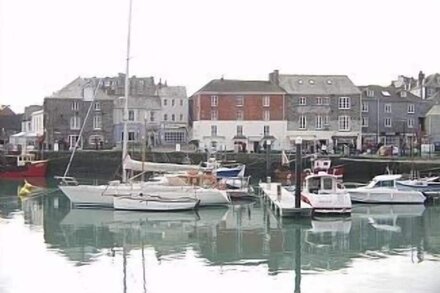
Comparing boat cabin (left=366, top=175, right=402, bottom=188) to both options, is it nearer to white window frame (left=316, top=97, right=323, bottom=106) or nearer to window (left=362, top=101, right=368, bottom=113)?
white window frame (left=316, top=97, right=323, bottom=106)

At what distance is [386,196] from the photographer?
24500mm

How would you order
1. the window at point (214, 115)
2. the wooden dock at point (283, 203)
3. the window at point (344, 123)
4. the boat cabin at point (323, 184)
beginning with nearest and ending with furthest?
the wooden dock at point (283, 203), the boat cabin at point (323, 184), the window at point (214, 115), the window at point (344, 123)

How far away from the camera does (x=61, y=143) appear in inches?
1875

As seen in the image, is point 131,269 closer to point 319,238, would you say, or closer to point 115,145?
point 319,238

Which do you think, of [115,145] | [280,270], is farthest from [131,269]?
[115,145]

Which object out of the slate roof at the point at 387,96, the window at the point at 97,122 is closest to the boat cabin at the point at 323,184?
the window at the point at 97,122

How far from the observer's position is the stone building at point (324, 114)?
47.0 metres

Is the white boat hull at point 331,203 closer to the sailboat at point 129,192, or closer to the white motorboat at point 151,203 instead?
the sailboat at point 129,192

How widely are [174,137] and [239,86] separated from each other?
6.15 m

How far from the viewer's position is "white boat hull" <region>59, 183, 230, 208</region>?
869 inches

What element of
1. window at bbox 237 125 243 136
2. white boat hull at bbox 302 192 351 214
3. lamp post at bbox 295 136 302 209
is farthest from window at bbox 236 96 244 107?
lamp post at bbox 295 136 302 209

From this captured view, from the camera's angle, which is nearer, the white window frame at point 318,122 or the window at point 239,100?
the window at point 239,100

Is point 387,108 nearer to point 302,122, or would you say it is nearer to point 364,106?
point 364,106

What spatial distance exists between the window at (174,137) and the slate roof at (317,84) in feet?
25.7
